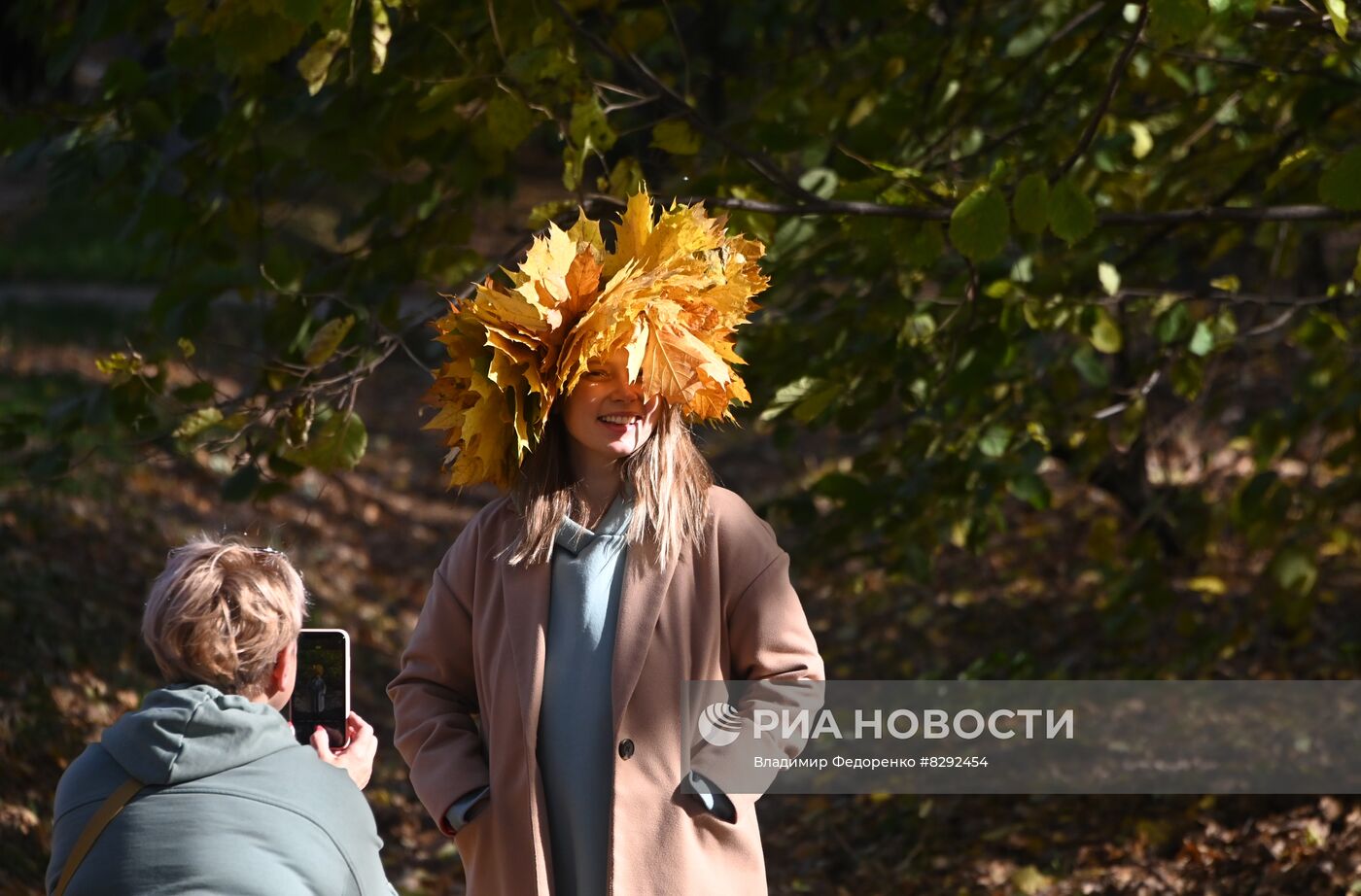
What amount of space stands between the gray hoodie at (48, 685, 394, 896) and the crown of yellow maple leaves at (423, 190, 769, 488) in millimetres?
743

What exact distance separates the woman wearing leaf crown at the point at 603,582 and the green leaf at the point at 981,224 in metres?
0.66

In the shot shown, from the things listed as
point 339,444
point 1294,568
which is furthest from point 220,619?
point 1294,568

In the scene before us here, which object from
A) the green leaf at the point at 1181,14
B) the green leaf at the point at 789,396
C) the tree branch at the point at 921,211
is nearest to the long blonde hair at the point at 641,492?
the tree branch at the point at 921,211

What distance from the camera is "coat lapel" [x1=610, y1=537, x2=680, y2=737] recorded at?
2582 mm

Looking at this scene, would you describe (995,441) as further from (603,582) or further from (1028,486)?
(603,582)

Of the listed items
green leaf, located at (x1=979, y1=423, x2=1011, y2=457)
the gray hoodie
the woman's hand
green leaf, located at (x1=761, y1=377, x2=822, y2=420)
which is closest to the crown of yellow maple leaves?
the woman's hand

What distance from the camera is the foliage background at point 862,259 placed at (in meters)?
3.58

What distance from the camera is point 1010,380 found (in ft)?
15.2

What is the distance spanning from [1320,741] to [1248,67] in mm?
2535

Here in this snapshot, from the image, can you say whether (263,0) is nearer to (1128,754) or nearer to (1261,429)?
(1261,429)

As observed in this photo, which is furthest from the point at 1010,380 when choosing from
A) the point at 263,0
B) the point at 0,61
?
the point at 0,61

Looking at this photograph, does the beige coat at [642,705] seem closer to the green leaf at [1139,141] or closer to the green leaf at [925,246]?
the green leaf at [925,246]

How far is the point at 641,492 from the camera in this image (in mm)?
Answer: 2660

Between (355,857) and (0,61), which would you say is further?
(0,61)
